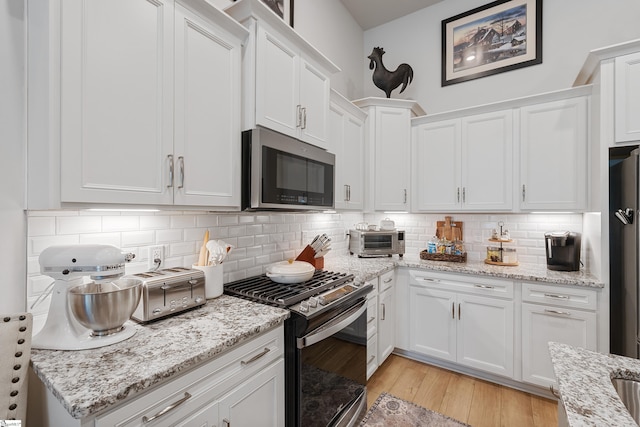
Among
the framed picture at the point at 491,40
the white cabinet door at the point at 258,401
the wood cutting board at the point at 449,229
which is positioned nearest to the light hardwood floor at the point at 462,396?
the white cabinet door at the point at 258,401

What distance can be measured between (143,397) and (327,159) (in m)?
1.68

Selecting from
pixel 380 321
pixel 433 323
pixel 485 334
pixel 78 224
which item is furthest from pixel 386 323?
pixel 78 224

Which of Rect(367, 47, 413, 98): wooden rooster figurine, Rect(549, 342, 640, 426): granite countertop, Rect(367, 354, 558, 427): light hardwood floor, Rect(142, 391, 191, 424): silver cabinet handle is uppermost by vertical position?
Rect(367, 47, 413, 98): wooden rooster figurine

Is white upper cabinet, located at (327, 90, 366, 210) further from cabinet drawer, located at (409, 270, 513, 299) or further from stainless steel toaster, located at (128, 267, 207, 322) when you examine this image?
stainless steel toaster, located at (128, 267, 207, 322)

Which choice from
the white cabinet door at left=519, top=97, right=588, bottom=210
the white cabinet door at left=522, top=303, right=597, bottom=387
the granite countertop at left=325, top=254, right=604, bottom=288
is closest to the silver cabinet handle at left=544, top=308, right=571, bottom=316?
the white cabinet door at left=522, top=303, right=597, bottom=387

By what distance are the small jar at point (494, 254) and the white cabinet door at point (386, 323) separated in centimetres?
95

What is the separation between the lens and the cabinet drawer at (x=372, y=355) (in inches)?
91.5

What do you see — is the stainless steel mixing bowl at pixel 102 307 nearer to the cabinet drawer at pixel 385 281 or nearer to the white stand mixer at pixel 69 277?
the white stand mixer at pixel 69 277

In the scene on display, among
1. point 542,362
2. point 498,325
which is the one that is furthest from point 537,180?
point 542,362

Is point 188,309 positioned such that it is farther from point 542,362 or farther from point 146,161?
point 542,362

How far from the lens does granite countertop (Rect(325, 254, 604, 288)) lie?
2176 millimetres

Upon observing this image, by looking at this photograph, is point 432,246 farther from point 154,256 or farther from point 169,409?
point 169,409

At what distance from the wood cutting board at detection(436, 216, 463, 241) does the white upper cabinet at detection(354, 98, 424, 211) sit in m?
0.43

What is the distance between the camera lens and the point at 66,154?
38.3 inches
